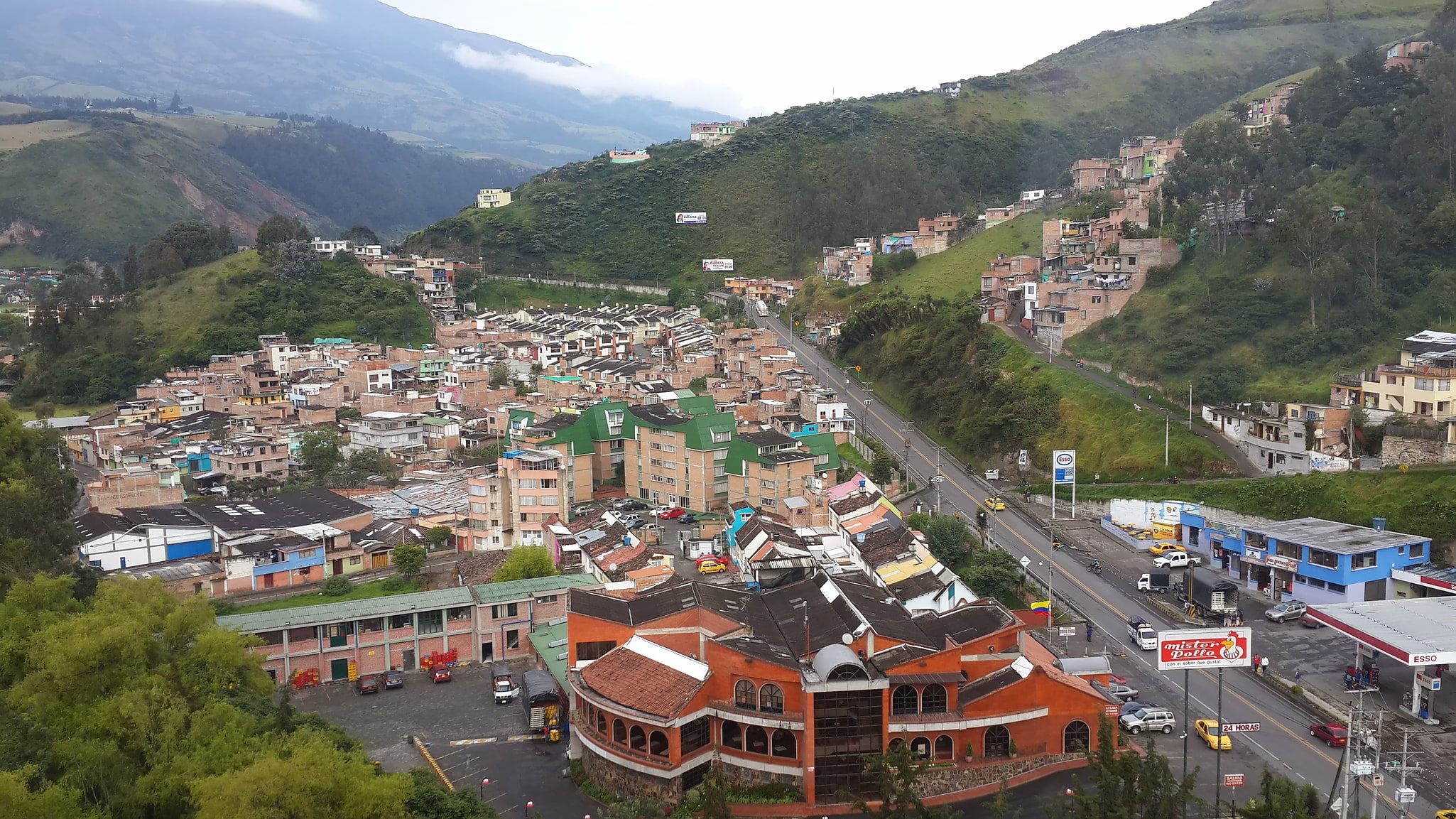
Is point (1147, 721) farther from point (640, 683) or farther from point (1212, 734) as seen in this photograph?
point (640, 683)

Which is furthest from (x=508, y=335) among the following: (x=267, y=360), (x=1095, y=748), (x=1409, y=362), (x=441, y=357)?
(x=1095, y=748)

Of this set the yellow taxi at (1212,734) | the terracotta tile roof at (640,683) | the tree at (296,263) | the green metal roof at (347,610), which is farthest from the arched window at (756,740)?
the tree at (296,263)

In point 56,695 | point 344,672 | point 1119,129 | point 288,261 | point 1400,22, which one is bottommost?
point 344,672

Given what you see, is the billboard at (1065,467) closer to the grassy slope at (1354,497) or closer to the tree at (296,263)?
the grassy slope at (1354,497)

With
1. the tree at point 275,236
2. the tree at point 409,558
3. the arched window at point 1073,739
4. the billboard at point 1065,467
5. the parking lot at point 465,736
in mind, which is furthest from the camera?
the tree at point 275,236

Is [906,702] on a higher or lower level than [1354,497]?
lower

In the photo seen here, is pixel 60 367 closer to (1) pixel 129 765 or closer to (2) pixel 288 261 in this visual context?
(2) pixel 288 261

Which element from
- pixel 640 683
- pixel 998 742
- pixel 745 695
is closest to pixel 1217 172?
pixel 998 742
